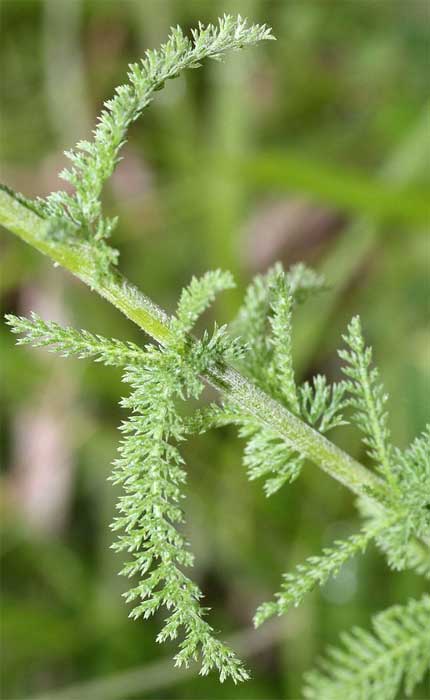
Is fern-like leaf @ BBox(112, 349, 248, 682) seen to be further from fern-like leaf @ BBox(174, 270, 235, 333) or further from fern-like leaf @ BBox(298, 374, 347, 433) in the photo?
fern-like leaf @ BBox(298, 374, 347, 433)

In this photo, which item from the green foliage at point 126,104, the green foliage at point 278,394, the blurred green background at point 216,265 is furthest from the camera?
the blurred green background at point 216,265

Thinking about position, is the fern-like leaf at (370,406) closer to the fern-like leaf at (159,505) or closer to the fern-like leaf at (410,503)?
the fern-like leaf at (410,503)

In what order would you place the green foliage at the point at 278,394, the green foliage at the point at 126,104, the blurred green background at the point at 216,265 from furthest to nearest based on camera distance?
the blurred green background at the point at 216,265 → the green foliage at the point at 278,394 → the green foliage at the point at 126,104

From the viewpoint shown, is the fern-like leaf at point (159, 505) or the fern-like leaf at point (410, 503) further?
the fern-like leaf at point (410, 503)

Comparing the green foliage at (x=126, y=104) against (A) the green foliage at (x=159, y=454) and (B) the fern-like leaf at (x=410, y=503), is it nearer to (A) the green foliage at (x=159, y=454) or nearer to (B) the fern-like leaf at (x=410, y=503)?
(A) the green foliage at (x=159, y=454)

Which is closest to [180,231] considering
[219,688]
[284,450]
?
[219,688]

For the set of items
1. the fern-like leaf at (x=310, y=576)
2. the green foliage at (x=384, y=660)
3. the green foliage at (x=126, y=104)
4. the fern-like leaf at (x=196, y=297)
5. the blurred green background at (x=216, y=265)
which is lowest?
the green foliage at (x=384, y=660)

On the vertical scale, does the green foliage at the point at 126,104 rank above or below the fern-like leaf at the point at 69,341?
above

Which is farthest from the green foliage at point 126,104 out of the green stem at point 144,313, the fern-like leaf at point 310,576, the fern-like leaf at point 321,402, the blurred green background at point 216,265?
the blurred green background at point 216,265
